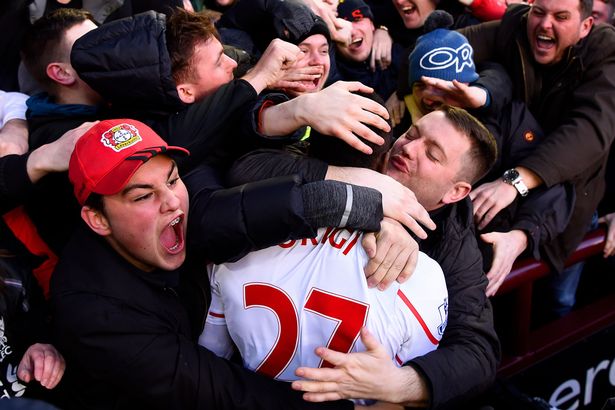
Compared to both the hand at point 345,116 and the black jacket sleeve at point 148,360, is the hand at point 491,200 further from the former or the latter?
the black jacket sleeve at point 148,360

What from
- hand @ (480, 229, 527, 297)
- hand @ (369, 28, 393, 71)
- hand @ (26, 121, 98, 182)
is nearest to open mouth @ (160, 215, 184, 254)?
hand @ (26, 121, 98, 182)

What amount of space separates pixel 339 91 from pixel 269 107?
1.05 ft

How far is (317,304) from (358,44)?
2.38m

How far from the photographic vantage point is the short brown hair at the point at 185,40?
7.64 feet

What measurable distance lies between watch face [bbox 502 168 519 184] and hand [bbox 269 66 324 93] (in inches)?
37.2

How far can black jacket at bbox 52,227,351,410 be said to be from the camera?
1545 millimetres

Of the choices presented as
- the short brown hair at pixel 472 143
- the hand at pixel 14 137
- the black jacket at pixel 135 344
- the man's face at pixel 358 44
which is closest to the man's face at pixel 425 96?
the short brown hair at pixel 472 143

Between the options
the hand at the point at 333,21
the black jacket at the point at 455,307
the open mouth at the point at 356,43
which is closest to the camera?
the black jacket at the point at 455,307

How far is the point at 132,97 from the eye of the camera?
6.91ft

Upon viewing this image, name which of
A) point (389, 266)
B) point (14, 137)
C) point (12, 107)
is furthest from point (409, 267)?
point (12, 107)

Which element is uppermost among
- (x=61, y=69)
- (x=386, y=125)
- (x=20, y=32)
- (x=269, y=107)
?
(x=386, y=125)

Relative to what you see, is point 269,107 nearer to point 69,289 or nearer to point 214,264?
point 214,264

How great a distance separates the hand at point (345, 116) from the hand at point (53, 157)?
25.9 inches

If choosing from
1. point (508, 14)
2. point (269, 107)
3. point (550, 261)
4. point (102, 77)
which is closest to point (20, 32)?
point (102, 77)
